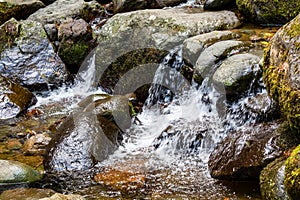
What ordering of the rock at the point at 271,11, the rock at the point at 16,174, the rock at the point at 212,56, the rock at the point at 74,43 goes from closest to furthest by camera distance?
1. the rock at the point at 16,174
2. the rock at the point at 212,56
3. the rock at the point at 271,11
4. the rock at the point at 74,43

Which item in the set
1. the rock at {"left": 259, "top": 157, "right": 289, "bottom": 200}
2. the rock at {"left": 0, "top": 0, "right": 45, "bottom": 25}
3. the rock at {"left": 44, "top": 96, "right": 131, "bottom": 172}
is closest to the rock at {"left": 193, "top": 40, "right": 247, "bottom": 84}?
the rock at {"left": 44, "top": 96, "right": 131, "bottom": 172}

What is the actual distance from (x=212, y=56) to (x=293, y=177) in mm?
3317

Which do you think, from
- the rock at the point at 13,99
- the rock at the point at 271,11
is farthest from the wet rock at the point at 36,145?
the rock at the point at 271,11

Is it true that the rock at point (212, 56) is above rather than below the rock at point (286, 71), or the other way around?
below

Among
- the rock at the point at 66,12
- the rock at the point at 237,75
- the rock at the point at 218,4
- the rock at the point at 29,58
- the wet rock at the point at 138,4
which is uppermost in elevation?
the rock at the point at 218,4

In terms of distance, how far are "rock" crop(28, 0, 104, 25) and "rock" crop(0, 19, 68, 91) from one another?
542mm

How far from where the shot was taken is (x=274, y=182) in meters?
3.62

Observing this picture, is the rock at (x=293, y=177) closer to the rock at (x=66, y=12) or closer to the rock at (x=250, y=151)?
the rock at (x=250, y=151)

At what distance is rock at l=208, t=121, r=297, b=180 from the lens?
423 cm

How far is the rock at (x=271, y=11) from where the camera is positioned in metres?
7.15

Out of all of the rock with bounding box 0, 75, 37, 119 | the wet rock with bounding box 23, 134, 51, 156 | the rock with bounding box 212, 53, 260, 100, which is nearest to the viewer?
the rock with bounding box 212, 53, 260, 100

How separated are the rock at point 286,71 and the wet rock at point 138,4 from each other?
221 inches

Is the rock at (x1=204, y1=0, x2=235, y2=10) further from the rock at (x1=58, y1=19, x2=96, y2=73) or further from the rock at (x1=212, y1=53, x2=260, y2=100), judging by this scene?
the rock at (x1=212, y1=53, x2=260, y2=100)

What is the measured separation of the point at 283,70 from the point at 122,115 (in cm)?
291
